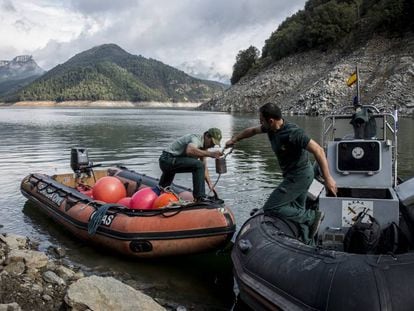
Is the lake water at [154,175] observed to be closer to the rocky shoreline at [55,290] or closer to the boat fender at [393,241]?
the rocky shoreline at [55,290]

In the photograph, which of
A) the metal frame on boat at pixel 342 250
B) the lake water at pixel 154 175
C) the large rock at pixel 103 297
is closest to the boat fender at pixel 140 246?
the lake water at pixel 154 175

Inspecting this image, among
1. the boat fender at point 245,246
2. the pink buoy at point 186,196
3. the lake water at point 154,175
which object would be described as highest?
the pink buoy at point 186,196

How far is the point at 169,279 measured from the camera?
269 inches

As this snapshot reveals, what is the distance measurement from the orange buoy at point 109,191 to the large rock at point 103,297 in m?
4.18

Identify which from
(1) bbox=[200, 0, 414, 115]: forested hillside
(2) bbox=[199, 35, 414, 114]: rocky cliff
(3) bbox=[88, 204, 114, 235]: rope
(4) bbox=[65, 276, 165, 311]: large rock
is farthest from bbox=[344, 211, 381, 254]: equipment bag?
(1) bbox=[200, 0, 414, 115]: forested hillside

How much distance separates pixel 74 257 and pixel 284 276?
425 centimetres

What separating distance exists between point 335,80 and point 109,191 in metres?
39.5

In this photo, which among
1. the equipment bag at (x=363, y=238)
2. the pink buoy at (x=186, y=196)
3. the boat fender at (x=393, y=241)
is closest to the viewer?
the equipment bag at (x=363, y=238)

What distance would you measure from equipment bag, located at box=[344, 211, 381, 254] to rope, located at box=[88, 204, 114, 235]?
3.98 m

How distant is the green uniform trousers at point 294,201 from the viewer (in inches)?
235

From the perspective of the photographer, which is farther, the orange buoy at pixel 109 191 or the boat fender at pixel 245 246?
the orange buoy at pixel 109 191

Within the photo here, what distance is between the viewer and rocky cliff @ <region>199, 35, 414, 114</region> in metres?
38.8

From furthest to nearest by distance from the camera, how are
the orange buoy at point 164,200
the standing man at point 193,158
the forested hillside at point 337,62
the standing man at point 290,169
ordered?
the forested hillside at point 337,62
the orange buoy at point 164,200
the standing man at point 193,158
the standing man at point 290,169

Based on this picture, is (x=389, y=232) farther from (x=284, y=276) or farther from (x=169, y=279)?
(x=169, y=279)
